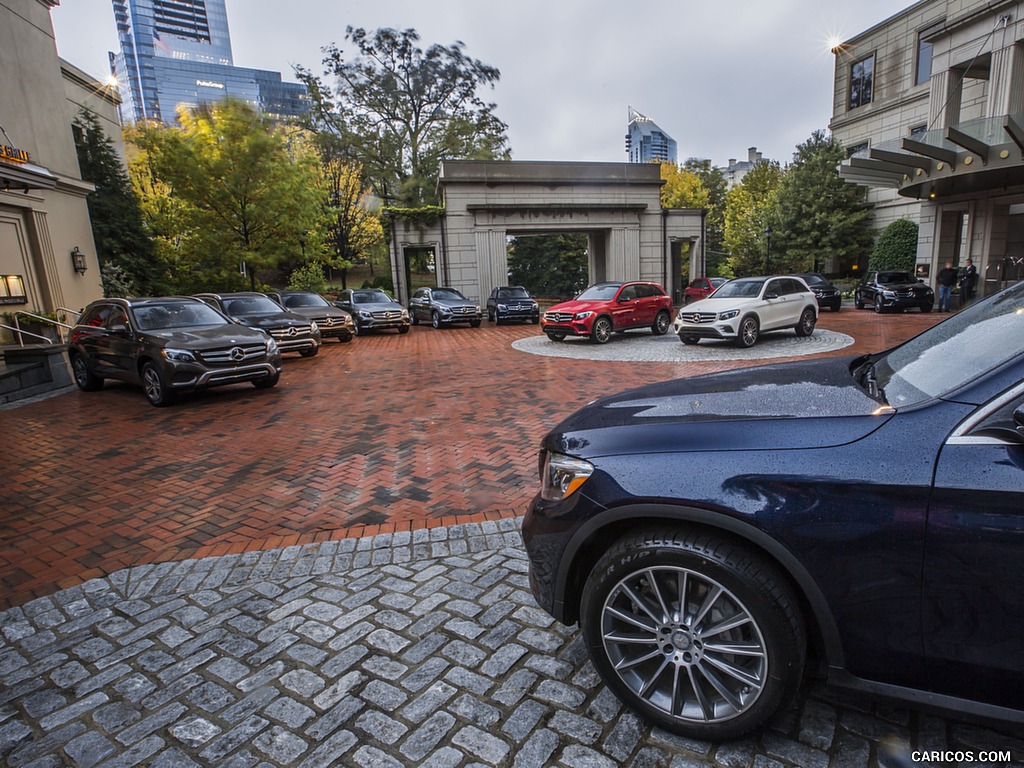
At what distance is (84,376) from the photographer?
32.6 feet

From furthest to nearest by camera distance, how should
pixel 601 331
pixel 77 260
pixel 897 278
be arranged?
pixel 897 278 → pixel 77 260 → pixel 601 331

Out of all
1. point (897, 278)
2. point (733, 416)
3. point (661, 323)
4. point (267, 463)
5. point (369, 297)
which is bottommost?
point (267, 463)

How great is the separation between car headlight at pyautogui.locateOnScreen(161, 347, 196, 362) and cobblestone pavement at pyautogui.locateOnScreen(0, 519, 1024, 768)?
5.35 m

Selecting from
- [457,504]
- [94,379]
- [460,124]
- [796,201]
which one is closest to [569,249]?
[460,124]

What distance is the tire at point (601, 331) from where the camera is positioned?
1402cm

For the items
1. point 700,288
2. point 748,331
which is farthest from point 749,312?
point 700,288

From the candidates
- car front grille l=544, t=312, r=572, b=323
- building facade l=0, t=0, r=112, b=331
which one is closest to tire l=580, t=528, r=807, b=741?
car front grille l=544, t=312, r=572, b=323

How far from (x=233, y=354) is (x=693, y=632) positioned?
8.30 meters

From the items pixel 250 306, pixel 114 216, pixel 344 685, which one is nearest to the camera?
pixel 344 685

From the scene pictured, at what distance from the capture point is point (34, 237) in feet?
45.0

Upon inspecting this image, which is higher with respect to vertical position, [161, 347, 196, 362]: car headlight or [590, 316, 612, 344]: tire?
[161, 347, 196, 362]: car headlight

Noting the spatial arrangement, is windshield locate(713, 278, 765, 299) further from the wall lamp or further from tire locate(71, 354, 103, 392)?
the wall lamp

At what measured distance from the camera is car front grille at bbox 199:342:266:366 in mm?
8164

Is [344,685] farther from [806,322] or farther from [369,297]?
[369,297]
